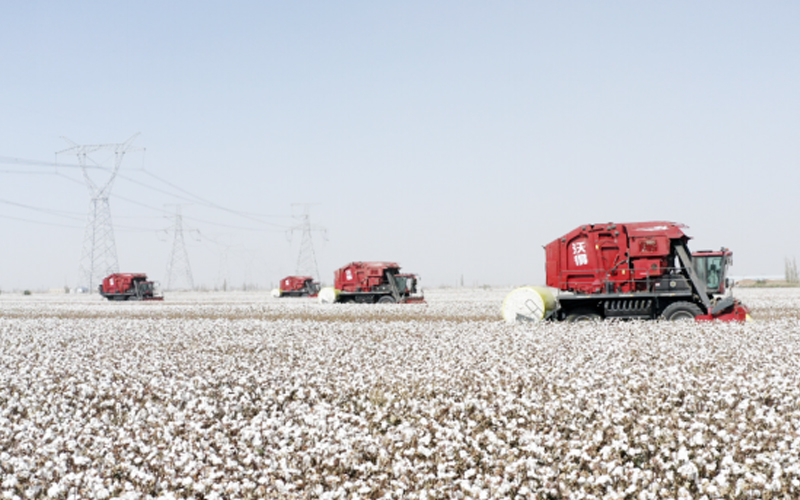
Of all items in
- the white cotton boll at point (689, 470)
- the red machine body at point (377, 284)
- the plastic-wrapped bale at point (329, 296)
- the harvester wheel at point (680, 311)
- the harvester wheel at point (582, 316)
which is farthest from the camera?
the plastic-wrapped bale at point (329, 296)

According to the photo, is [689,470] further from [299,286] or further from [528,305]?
[299,286]

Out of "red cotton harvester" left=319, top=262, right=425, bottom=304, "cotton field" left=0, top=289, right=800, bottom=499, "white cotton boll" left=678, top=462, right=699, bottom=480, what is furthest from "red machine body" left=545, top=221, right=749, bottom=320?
"red cotton harvester" left=319, top=262, right=425, bottom=304

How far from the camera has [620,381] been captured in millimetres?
12281

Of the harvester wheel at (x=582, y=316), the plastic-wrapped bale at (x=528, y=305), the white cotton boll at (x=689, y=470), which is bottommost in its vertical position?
the white cotton boll at (x=689, y=470)

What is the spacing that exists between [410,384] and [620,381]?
157 inches

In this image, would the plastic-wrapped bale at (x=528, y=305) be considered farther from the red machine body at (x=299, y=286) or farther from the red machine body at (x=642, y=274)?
the red machine body at (x=299, y=286)

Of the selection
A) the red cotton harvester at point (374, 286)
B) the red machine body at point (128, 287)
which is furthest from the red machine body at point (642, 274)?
the red machine body at point (128, 287)

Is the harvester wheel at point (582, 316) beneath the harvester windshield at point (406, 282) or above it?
beneath

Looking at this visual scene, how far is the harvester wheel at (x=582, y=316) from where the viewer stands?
80.1ft

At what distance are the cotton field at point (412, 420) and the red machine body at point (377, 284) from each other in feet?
84.9

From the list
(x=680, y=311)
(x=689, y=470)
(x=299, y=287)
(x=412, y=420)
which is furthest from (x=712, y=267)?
(x=299, y=287)

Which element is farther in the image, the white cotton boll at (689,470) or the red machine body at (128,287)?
the red machine body at (128,287)

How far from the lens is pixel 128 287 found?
227 feet

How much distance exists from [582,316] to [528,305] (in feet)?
6.68
